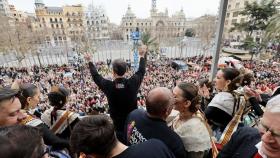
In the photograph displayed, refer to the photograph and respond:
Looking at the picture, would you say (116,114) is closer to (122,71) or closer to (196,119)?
(122,71)

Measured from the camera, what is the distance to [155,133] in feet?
3.97

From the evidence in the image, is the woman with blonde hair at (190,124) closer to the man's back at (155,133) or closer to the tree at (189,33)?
the man's back at (155,133)

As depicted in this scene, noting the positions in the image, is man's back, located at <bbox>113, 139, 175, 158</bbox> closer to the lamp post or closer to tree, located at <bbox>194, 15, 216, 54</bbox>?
the lamp post

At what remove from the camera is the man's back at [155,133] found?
1.21 m

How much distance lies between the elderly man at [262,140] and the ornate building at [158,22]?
30.5 metres

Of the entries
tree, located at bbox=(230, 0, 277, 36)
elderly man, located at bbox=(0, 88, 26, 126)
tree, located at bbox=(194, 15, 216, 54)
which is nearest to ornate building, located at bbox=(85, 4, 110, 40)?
tree, located at bbox=(194, 15, 216, 54)

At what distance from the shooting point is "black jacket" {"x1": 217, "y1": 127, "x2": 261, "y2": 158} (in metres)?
1.06

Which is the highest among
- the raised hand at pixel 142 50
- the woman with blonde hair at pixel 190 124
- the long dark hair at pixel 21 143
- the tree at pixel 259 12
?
the tree at pixel 259 12

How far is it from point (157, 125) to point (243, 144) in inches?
20.0

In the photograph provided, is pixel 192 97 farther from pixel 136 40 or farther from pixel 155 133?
pixel 136 40

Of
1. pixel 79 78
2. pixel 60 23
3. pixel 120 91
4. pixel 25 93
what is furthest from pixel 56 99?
pixel 60 23


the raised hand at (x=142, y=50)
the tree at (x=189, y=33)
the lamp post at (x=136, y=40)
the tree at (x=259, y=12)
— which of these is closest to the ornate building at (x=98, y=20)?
the tree at (x=189, y=33)

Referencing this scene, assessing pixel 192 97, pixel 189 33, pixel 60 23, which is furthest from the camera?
pixel 189 33

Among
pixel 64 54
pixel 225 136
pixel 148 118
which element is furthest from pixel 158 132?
pixel 64 54
